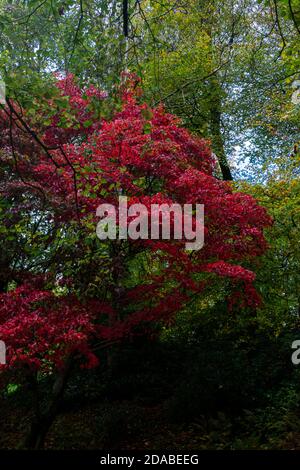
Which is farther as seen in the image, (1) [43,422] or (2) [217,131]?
(2) [217,131]

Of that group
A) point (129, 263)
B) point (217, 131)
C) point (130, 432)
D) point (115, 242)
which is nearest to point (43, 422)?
point (130, 432)

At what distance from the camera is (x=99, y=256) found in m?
6.02

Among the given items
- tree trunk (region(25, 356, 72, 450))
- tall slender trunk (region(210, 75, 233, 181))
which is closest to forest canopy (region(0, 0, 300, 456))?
tree trunk (region(25, 356, 72, 450))

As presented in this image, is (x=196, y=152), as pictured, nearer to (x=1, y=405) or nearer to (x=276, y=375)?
(x=276, y=375)

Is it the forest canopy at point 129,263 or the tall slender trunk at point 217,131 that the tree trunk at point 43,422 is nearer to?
the forest canopy at point 129,263

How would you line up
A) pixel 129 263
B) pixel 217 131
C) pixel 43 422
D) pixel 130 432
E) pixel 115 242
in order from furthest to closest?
pixel 217 131 < pixel 129 263 < pixel 130 432 < pixel 43 422 < pixel 115 242

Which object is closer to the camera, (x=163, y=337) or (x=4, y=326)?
(x=4, y=326)

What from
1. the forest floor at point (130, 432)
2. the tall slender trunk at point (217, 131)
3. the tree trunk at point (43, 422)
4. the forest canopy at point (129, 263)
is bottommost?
the forest floor at point (130, 432)

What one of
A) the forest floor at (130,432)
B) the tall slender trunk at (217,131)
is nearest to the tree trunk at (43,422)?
the forest floor at (130,432)

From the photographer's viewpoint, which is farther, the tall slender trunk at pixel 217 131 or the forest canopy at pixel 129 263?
the tall slender trunk at pixel 217 131

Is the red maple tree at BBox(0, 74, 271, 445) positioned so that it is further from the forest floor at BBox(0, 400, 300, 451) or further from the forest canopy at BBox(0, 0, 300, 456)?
the forest floor at BBox(0, 400, 300, 451)

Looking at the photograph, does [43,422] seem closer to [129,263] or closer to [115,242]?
[115,242]
